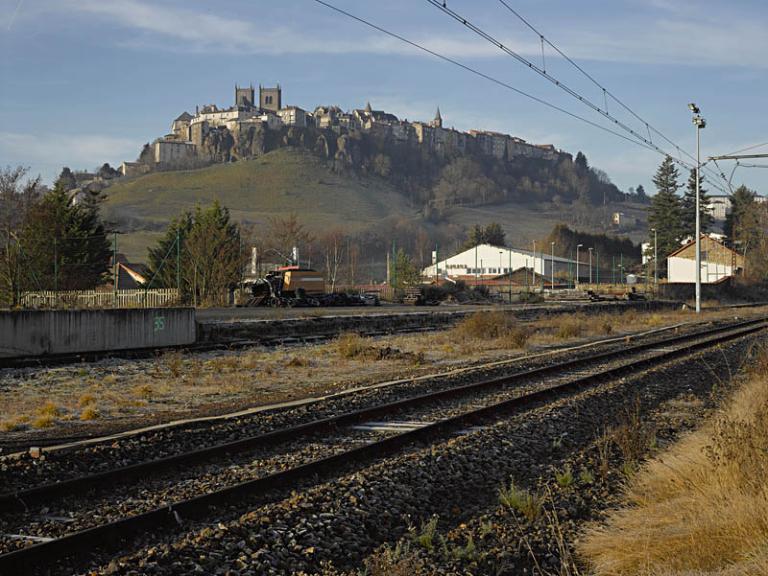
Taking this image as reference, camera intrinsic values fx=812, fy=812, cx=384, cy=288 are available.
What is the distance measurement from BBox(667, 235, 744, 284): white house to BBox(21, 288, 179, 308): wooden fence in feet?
284

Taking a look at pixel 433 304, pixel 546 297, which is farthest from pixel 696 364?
pixel 546 297

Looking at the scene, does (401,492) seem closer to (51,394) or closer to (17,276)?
(51,394)

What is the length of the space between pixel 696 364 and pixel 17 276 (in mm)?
23590

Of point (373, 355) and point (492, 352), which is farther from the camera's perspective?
point (492, 352)

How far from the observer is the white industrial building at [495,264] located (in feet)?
431

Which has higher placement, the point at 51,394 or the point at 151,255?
the point at 151,255

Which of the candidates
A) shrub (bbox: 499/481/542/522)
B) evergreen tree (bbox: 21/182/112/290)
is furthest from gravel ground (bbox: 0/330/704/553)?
evergreen tree (bbox: 21/182/112/290)

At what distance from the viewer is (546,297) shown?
8181 centimetres

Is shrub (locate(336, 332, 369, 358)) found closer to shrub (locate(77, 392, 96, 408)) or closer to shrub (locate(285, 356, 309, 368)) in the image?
shrub (locate(285, 356, 309, 368))

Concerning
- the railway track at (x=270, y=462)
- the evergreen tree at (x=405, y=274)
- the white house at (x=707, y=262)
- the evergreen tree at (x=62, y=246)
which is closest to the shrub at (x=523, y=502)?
the railway track at (x=270, y=462)

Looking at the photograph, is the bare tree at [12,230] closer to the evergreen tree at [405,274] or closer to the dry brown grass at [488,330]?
the dry brown grass at [488,330]

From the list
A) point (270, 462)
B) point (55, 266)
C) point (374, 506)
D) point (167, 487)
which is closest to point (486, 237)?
point (55, 266)

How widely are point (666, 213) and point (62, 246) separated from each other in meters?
115

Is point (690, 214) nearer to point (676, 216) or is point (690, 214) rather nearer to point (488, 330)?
point (676, 216)
